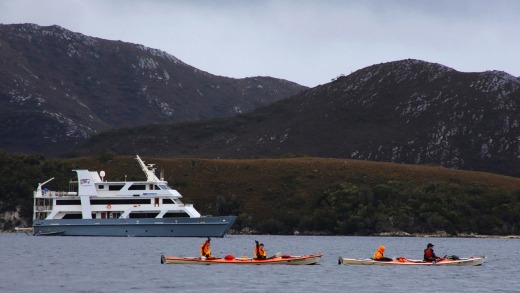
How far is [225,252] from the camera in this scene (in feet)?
292

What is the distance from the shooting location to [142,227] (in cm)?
11744

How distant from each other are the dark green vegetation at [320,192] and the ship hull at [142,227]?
2932 centimetres

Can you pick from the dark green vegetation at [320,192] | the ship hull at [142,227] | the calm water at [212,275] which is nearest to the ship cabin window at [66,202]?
the ship hull at [142,227]

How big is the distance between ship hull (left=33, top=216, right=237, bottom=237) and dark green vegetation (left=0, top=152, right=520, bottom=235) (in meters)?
29.3

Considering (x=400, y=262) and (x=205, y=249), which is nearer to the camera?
(x=205, y=249)

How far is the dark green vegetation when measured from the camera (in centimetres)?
14650

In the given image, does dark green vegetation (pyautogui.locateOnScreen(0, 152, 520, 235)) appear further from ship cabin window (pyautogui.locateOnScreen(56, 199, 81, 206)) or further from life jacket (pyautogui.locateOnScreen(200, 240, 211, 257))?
life jacket (pyautogui.locateOnScreen(200, 240, 211, 257))

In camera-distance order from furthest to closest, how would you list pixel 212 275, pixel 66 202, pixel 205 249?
pixel 66 202
pixel 205 249
pixel 212 275

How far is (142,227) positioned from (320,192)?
1764 inches

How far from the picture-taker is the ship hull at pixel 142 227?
116 m

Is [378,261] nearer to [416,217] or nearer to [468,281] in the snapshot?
[468,281]

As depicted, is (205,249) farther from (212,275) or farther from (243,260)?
(212,275)

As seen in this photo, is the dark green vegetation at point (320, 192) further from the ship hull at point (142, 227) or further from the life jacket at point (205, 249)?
the life jacket at point (205, 249)

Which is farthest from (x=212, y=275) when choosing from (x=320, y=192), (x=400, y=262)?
(x=320, y=192)
